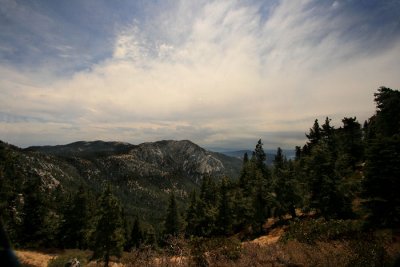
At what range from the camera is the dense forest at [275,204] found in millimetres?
17938

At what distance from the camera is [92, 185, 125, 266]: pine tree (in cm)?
3934

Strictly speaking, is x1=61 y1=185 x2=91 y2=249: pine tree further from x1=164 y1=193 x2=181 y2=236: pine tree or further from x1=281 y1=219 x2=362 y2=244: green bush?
x1=281 y1=219 x2=362 y2=244: green bush

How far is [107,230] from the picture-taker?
3966 centimetres

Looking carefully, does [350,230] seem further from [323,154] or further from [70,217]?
[70,217]

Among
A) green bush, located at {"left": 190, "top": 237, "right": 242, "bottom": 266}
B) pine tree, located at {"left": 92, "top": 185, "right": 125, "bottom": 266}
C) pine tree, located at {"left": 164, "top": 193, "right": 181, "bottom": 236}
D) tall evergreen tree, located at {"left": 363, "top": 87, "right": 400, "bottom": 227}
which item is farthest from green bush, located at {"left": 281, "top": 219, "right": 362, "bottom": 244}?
pine tree, located at {"left": 164, "top": 193, "right": 181, "bottom": 236}

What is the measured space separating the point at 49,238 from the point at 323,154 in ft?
138

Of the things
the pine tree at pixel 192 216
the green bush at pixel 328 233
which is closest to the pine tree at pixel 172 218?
the pine tree at pixel 192 216

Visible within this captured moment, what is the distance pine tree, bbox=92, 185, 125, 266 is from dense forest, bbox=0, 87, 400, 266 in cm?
13

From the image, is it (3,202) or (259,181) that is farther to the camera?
(259,181)

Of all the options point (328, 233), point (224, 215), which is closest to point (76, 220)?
point (224, 215)

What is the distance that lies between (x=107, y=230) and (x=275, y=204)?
24627 mm

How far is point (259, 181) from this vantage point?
45.1 meters

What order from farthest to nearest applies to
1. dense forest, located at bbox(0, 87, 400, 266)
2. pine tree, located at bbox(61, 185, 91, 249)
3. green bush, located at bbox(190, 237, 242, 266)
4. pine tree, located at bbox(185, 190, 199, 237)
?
pine tree, located at bbox(185, 190, 199, 237)
pine tree, located at bbox(61, 185, 91, 249)
dense forest, located at bbox(0, 87, 400, 266)
green bush, located at bbox(190, 237, 242, 266)

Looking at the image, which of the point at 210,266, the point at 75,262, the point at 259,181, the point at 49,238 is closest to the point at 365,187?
the point at 210,266
